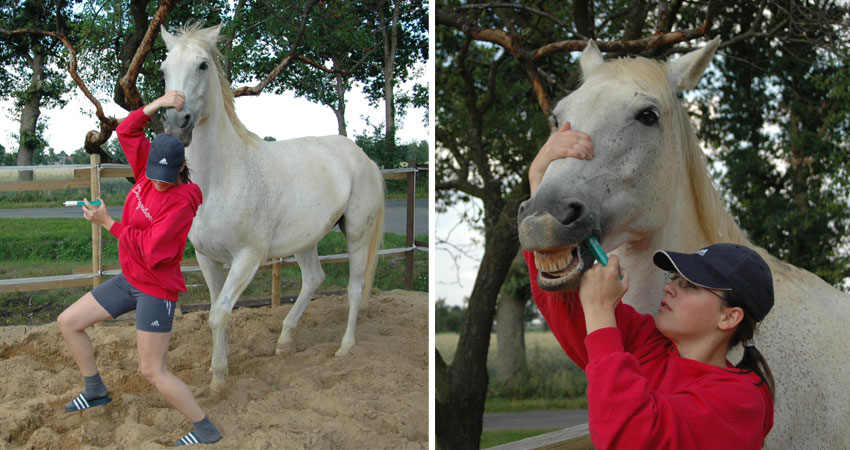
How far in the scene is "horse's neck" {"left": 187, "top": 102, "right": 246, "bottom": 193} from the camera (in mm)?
2430

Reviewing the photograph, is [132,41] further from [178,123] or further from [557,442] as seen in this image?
[557,442]

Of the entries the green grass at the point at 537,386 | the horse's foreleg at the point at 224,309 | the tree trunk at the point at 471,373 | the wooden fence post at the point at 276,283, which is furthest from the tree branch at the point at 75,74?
the green grass at the point at 537,386

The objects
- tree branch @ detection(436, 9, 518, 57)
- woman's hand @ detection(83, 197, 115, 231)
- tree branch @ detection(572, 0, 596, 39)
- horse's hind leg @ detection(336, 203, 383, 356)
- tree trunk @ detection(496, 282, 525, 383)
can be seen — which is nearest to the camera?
woman's hand @ detection(83, 197, 115, 231)

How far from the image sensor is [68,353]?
2.39m

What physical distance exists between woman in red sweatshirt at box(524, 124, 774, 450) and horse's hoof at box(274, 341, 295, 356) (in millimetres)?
1854

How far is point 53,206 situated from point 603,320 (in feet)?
6.86

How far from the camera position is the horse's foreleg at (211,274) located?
2590 millimetres

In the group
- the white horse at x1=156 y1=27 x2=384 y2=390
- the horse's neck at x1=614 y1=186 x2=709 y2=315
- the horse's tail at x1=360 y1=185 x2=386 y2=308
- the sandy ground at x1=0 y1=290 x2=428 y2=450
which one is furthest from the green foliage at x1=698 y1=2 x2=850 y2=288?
the horse's neck at x1=614 y1=186 x2=709 y2=315

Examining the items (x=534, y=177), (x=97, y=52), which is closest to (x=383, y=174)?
(x=97, y=52)

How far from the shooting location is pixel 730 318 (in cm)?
108

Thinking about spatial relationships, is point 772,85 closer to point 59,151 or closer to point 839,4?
point 839,4

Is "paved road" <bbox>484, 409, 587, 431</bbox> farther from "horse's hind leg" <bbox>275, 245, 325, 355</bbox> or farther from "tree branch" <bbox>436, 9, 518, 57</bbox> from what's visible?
"tree branch" <bbox>436, 9, 518, 57</bbox>

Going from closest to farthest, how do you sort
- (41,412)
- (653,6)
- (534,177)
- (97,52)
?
(534,177)
(41,412)
(97,52)
(653,6)

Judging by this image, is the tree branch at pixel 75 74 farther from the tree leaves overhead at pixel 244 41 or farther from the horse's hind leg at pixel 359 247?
the horse's hind leg at pixel 359 247
